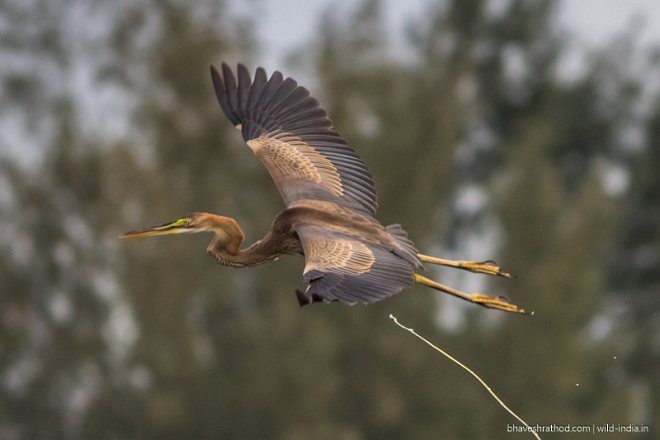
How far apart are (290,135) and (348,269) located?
2238 millimetres

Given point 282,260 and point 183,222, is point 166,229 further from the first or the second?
point 282,260

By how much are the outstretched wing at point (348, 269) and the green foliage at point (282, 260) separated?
1574 centimetres

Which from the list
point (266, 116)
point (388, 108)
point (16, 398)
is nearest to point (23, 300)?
point (16, 398)

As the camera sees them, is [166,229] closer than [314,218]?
No

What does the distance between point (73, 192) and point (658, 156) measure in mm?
10127

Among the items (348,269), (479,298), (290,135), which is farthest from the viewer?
(290,135)

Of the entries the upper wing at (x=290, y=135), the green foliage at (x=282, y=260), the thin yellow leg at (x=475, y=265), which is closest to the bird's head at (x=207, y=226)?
the upper wing at (x=290, y=135)

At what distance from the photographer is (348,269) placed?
10.5 meters

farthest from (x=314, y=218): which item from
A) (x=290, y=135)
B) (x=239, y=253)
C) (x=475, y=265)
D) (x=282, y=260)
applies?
(x=282, y=260)

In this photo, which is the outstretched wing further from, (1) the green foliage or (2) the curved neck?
(1) the green foliage

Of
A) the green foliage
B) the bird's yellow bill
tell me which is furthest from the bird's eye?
the green foliage

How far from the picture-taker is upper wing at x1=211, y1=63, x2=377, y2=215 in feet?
39.9

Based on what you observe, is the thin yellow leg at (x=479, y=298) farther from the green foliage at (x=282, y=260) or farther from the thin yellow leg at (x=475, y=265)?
the green foliage at (x=282, y=260)

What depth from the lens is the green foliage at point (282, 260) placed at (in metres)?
27.7
